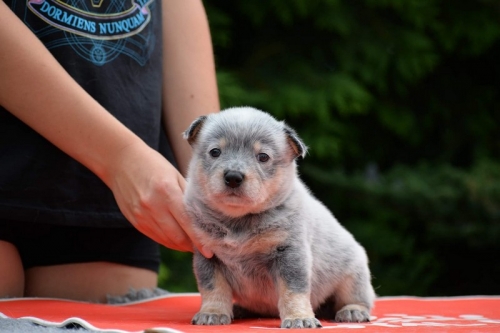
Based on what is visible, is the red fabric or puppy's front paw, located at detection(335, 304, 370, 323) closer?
the red fabric

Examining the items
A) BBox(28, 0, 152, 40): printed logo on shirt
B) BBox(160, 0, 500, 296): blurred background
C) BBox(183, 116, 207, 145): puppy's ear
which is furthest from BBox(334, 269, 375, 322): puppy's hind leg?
BBox(160, 0, 500, 296): blurred background

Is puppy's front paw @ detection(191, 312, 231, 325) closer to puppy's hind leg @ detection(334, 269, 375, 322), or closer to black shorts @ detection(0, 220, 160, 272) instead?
puppy's hind leg @ detection(334, 269, 375, 322)

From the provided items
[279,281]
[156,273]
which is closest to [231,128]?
[279,281]

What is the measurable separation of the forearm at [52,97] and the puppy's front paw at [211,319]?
60 centimetres

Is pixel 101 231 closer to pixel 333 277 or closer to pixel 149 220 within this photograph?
pixel 149 220

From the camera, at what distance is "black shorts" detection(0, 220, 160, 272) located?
9.17ft

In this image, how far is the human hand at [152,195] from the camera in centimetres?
232

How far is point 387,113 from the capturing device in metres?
6.41

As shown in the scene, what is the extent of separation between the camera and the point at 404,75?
624 cm

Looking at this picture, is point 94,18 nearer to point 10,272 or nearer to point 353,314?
point 10,272

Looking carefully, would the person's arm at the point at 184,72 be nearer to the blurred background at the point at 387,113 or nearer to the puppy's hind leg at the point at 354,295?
the puppy's hind leg at the point at 354,295

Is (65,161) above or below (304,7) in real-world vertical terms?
below

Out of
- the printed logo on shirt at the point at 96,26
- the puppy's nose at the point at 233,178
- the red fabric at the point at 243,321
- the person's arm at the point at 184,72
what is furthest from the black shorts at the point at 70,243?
the puppy's nose at the point at 233,178

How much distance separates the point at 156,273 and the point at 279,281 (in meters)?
1.12
